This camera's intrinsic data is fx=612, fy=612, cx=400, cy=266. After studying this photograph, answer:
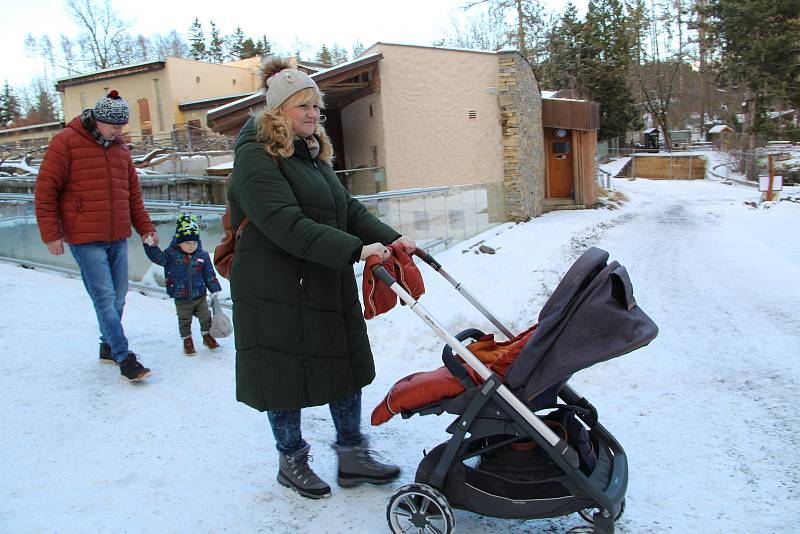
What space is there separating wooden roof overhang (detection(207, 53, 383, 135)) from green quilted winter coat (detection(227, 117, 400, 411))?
8126 millimetres

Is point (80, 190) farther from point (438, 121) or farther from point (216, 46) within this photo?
point (216, 46)

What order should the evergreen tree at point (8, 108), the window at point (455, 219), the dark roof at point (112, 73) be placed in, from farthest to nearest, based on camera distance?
1. the evergreen tree at point (8, 108)
2. the dark roof at point (112, 73)
3. the window at point (455, 219)

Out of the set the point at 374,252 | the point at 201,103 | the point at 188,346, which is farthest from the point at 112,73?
the point at 374,252

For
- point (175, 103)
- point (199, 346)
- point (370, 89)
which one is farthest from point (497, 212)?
point (175, 103)

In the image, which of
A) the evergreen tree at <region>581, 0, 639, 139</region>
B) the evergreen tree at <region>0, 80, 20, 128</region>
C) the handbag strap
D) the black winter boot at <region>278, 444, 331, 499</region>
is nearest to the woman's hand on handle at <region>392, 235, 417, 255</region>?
the handbag strap

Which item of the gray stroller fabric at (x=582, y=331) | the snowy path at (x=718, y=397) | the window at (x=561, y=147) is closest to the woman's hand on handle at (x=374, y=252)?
the gray stroller fabric at (x=582, y=331)

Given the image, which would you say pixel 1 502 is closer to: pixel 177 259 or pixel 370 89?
pixel 177 259

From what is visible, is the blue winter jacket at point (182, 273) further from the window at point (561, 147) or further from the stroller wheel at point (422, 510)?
the window at point (561, 147)

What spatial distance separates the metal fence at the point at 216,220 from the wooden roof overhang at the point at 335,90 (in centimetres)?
333

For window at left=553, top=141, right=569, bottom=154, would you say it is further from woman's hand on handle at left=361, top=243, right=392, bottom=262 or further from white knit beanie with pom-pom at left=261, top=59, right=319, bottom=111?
woman's hand on handle at left=361, top=243, right=392, bottom=262

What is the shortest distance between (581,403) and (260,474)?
1793mm

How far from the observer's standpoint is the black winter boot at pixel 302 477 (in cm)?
313

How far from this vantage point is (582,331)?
8.26 ft

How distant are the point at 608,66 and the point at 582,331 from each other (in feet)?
138
